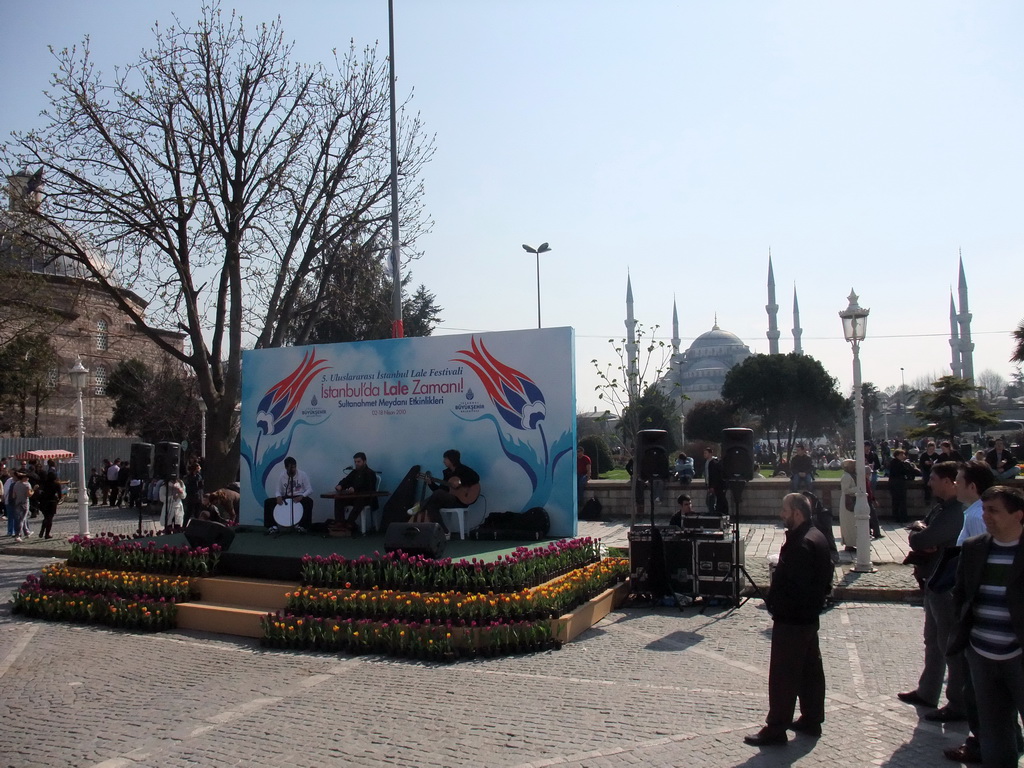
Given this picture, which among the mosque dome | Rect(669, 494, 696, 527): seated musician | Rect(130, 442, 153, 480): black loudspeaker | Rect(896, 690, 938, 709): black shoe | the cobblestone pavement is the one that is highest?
the mosque dome

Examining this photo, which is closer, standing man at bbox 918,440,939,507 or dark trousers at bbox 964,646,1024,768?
dark trousers at bbox 964,646,1024,768

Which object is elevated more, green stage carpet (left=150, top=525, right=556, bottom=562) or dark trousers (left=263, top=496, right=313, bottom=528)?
dark trousers (left=263, top=496, right=313, bottom=528)

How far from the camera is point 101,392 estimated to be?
53062mm

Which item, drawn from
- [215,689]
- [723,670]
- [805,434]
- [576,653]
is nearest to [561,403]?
[576,653]

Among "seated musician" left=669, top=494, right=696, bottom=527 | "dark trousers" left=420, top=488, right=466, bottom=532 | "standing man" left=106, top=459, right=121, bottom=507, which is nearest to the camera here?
"seated musician" left=669, top=494, right=696, bottom=527

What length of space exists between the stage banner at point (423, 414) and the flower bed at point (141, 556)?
3.08 metres

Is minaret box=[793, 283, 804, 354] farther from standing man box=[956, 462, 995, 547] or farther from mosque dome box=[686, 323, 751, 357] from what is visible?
standing man box=[956, 462, 995, 547]

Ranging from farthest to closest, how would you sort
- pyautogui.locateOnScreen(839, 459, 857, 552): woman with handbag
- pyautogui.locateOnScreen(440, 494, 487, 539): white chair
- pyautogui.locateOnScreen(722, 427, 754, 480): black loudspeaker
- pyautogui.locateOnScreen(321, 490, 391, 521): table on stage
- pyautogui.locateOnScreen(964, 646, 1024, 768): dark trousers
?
pyautogui.locateOnScreen(839, 459, 857, 552): woman with handbag → pyautogui.locateOnScreen(321, 490, 391, 521): table on stage → pyautogui.locateOnScreen(440, 494, 487, 539): white chair → pyautogui.locateOnScreen(722, 427, 754, 480): black loudspeaker → pyautogui.locateOnScreen(964, 646, 1024, 768): dark trousers

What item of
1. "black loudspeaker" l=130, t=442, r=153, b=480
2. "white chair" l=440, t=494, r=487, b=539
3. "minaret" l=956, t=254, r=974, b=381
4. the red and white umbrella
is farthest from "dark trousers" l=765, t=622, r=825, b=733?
"minaret" l=956, t=254, r=974, b=381

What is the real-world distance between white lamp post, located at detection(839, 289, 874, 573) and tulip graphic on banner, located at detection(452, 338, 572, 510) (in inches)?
162

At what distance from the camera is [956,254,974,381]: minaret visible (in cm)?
9612

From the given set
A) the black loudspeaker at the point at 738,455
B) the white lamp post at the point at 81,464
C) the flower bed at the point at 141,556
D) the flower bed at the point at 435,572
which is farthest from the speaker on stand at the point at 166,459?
the black loudspeaker at the point at 738,455

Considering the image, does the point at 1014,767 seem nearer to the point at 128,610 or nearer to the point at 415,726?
the point at 415,726

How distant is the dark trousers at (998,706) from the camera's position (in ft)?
14.8
